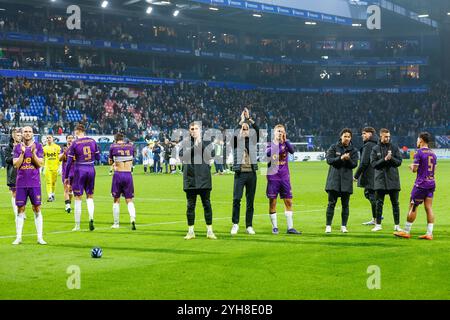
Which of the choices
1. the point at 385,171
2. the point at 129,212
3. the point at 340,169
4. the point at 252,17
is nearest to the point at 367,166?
the point at 385,171

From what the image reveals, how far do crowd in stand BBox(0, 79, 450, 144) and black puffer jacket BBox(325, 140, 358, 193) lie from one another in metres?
39.1

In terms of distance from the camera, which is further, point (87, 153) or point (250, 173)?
point (87, 153)

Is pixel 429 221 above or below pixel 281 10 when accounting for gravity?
below

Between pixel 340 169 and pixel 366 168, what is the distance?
2.31 metres

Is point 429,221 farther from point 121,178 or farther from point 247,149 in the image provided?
point 121,178

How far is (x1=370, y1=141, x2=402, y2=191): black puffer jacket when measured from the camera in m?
17.4

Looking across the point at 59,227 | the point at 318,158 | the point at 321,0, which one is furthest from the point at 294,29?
the point at 59,227

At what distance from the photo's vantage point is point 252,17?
259 ft

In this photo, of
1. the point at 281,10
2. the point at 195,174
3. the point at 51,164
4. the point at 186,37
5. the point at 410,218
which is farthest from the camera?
the point at 186,37

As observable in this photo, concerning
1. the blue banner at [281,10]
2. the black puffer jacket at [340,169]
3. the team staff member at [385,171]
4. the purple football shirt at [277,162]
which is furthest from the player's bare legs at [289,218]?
the blue banner at [281,10]

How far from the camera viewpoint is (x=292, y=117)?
80125 millimetres

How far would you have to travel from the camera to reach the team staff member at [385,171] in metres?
17.4

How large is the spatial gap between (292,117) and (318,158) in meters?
12.1
